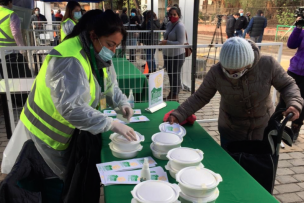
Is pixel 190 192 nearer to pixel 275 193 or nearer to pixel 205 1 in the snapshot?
pixel 275 193

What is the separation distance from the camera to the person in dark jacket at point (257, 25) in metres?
10.7

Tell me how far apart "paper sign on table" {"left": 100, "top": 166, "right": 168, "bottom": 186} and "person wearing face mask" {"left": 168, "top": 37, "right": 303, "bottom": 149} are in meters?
0.69

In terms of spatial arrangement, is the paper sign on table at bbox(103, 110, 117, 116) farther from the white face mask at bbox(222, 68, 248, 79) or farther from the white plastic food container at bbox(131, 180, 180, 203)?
the white plastic food container at bbox(131, 180, 180, 203)

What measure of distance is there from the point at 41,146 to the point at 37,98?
0.33 m

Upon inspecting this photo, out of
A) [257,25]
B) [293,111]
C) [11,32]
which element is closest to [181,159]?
[293,111]

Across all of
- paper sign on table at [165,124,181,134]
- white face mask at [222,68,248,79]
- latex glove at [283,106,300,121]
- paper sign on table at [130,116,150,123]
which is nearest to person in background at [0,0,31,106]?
paper sign on table at [130,116,150,123]

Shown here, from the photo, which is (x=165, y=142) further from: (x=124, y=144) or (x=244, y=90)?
(x=244, y=90)

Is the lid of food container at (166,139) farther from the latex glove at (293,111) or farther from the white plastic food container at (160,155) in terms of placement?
the latex glove at (293,111)

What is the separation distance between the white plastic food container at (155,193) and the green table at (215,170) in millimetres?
183

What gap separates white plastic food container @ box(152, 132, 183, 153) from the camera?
163 cm

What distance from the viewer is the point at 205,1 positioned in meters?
26.3

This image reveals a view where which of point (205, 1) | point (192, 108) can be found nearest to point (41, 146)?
point (192, 108)

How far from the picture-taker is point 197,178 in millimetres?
1210

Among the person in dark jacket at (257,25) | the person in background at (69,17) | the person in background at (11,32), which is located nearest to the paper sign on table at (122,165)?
the person in background at (11,32)
